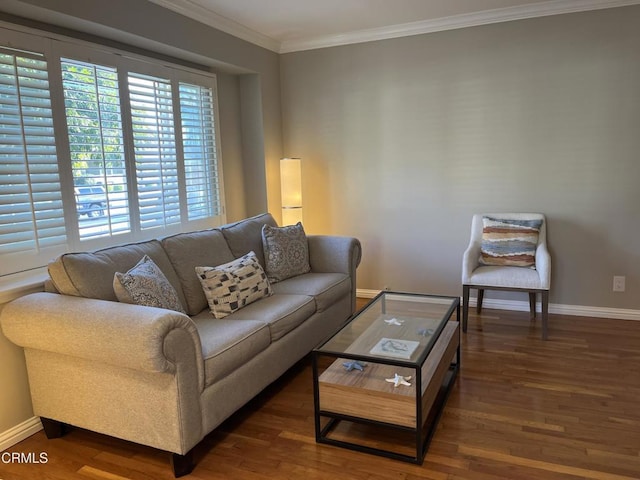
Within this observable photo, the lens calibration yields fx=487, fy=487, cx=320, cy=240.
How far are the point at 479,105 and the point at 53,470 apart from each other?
3.76 meters

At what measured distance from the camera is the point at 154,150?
3484 millimetres

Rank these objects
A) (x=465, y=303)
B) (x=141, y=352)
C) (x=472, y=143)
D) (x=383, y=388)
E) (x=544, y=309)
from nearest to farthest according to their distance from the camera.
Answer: (x=141, y=352)
(x=383, y=388)
(x=544, y=309)
(x=465, y=303)
(x=472, y=143)

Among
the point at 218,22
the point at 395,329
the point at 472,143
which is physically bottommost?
the point at 395,329

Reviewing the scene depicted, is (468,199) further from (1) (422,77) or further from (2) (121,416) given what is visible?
(2) (121,416)

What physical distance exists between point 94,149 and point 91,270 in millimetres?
979

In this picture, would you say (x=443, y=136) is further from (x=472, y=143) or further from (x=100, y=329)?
(x=100, y=329)

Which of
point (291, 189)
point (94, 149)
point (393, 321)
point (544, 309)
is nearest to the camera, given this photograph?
point (393, 321)

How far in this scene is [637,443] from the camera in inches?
87.1

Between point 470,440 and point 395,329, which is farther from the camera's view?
point 395,329

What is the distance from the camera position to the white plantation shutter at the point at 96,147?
287 cm

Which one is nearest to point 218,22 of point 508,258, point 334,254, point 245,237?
point 245,237

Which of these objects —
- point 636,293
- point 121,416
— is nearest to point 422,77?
point 636,293

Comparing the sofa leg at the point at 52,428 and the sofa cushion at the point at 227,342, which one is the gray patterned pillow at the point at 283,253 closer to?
the sofa cushion at the point at 227,342

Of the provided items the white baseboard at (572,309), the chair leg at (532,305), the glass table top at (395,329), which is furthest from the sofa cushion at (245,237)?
the chair leg at (532,305)
